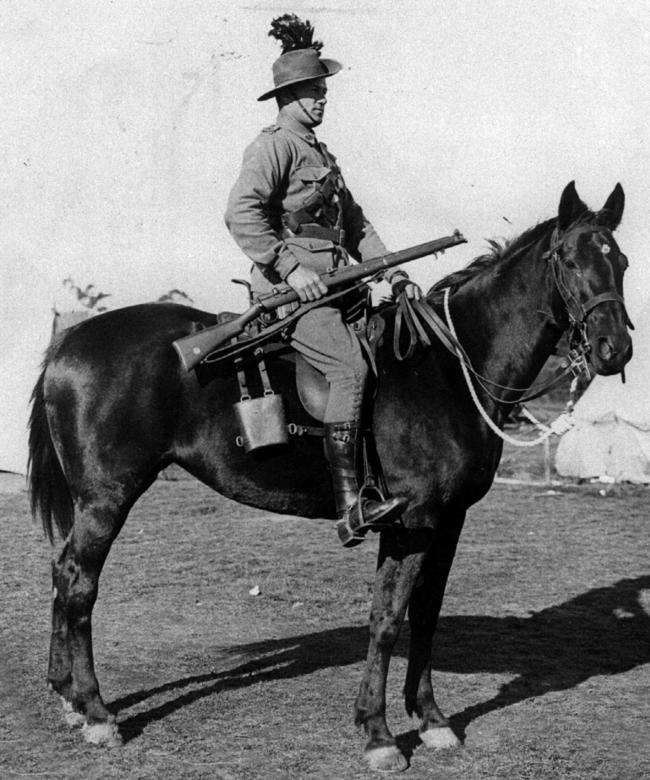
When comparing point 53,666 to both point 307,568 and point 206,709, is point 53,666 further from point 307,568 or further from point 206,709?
point 307,568

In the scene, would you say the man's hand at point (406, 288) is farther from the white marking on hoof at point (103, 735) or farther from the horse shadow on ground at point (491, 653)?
the white marking on hoof at point (103, 735)

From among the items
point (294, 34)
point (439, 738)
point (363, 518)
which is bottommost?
point (439, 738)

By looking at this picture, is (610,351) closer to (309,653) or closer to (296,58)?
(296,58)

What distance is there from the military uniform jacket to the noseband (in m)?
0.97

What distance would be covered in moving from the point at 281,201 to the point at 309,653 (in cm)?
337

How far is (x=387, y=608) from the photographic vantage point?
220 inches

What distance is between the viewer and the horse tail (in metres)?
6.38

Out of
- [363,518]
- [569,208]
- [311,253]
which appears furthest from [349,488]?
[569,208]

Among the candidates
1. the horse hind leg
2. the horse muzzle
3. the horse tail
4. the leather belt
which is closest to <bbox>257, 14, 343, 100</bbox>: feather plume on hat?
the leather belt

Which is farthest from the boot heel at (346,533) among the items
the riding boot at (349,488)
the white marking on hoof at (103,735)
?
the white marking on hoof at (103,735)

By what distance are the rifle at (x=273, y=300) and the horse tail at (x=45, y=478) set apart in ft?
4.04

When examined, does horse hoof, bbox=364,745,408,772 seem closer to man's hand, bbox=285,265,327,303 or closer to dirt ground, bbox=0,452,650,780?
dirt ground, bbox=0,452,650,780

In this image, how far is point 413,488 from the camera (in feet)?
18.1

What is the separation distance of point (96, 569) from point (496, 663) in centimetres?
305
